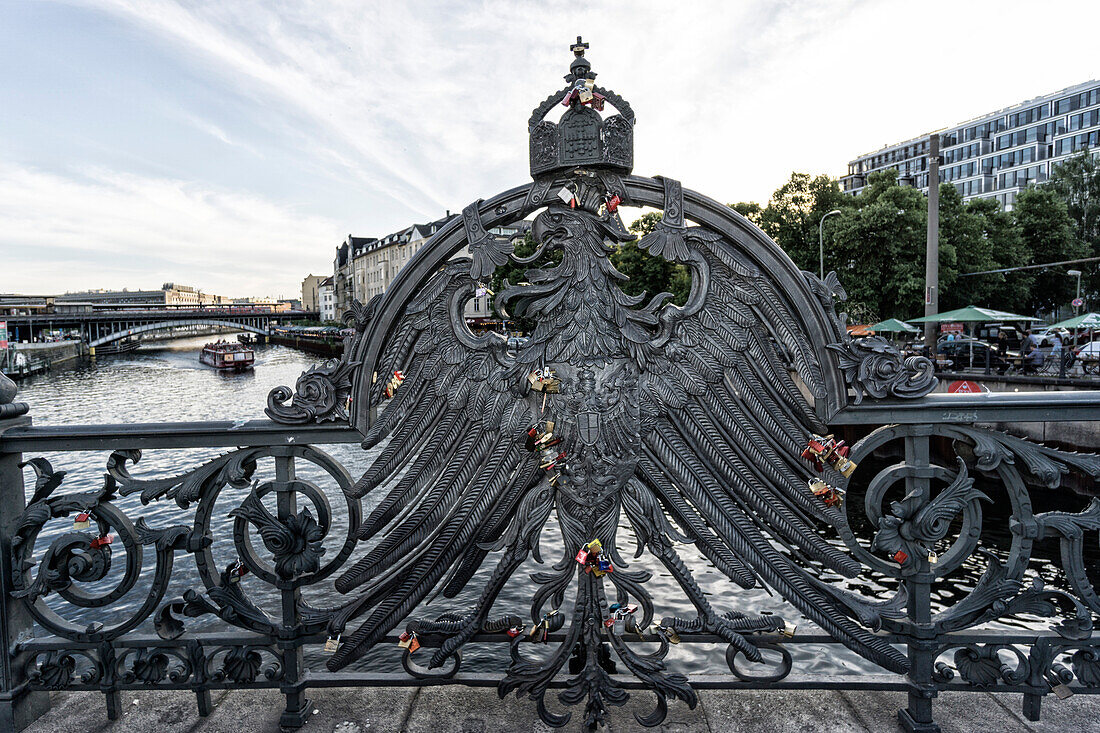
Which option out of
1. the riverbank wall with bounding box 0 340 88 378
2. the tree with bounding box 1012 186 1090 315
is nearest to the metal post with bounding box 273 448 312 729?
the riverbank wall with bounding box 0 340 88 378

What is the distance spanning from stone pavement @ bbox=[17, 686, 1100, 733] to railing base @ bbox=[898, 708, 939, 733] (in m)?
0.03

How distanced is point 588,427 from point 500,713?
1301 mm

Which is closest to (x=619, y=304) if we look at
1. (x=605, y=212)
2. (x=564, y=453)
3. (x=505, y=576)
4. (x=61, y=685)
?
(x=605, y=212)

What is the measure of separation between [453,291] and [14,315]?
9027 centimetres

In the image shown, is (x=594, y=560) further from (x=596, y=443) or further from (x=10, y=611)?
(x=10, y=611)

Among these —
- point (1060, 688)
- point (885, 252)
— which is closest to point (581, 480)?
point (1060, 688)

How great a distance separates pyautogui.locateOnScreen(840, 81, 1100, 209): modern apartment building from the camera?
204ft

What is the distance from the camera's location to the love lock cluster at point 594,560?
258 centimetres

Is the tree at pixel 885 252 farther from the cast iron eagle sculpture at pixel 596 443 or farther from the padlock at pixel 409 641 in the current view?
the padlock at pixel 409 641

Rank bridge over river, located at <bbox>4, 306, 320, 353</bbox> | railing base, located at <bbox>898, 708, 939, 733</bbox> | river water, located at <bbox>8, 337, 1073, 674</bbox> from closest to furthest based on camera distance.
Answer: railing base, located at <bbox>898, 708, 939, 733</bbox> < river water, located at <bbox>8, 337, 1073, 674</bbox> < bridge over river, located at <bbox>4, 306, 320, 353</bbox>

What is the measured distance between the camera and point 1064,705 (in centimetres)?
265

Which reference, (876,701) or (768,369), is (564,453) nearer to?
(768,369)

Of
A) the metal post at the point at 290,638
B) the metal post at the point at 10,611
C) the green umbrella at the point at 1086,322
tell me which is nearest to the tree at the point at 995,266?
the green umbrella at the point at 1086,322

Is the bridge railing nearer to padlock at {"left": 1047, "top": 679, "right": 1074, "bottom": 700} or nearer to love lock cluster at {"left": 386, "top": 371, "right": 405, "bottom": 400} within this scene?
padlock at {"left": 1047, "top": 679, "right": 1074, "bottom": 700}
